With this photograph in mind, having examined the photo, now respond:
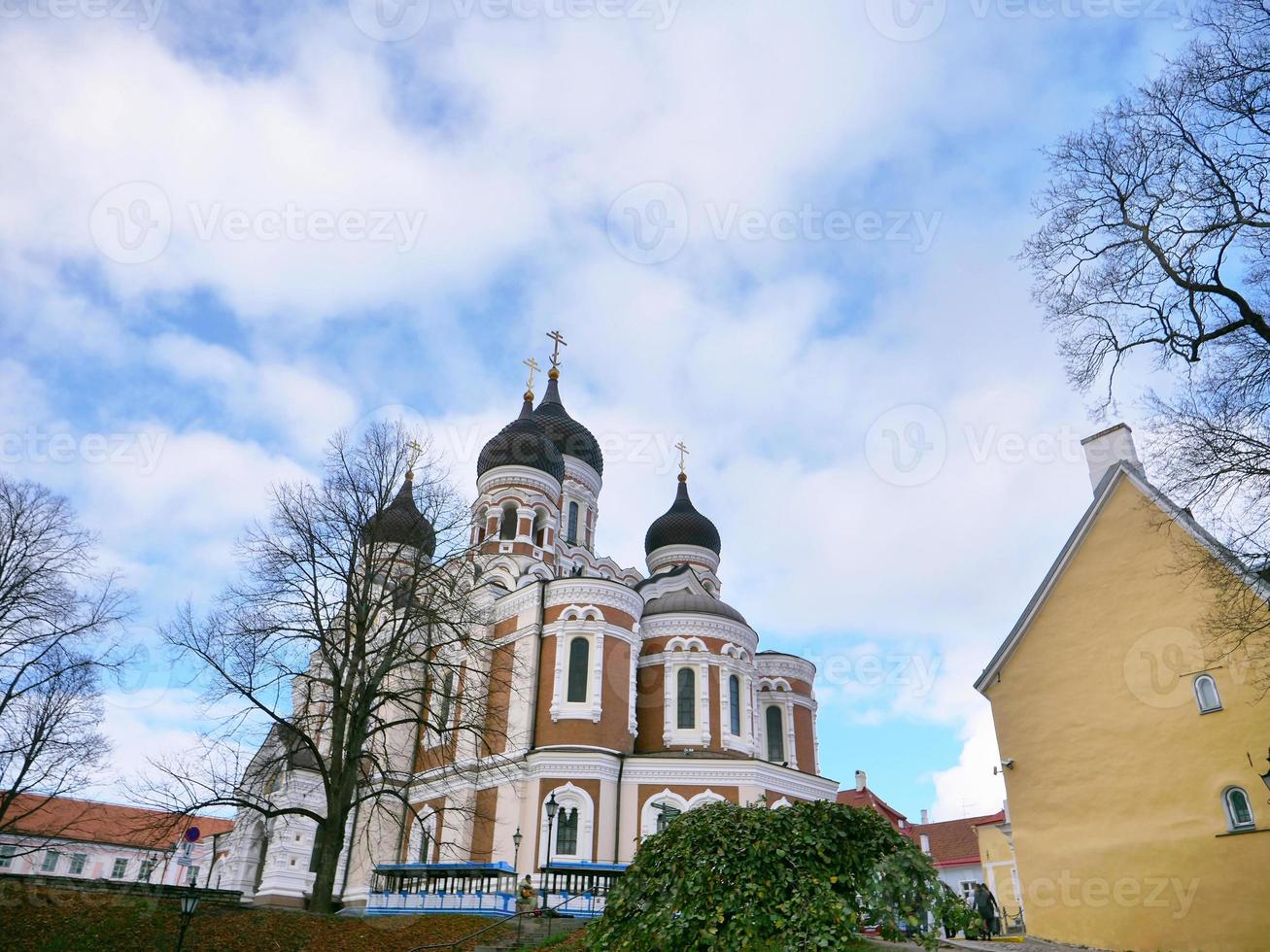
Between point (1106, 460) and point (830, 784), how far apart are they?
17.2m

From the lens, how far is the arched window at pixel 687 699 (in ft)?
98.1

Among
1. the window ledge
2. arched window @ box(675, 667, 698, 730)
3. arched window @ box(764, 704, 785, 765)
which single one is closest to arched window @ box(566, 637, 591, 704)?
arched window @ box(675, 667, 698, 730)

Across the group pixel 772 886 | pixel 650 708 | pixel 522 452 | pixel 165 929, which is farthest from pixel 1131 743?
pixel 522 452

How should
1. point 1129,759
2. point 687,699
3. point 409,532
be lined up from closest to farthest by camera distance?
point 1129,759
point 409,532
point 687,699

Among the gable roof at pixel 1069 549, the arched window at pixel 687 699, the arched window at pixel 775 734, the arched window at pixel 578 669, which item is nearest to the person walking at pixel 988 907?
the gable roof at pixel 1069 549

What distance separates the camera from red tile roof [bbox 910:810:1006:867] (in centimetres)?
4125

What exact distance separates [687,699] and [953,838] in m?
21.6

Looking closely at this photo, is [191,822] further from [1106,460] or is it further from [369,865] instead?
[1106,460]

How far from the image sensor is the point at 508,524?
120ft

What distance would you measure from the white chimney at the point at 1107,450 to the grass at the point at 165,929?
48.8 feet

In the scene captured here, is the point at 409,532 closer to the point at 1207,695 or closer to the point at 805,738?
the point at 1207,695

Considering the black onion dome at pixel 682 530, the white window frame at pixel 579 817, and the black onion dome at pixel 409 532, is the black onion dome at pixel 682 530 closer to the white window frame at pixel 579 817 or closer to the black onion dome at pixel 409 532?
the white window frame at pixel 579 817

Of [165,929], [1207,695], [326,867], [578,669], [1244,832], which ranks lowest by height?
[165,929]

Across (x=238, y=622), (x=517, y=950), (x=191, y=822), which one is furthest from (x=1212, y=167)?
(x=191, y=822)
